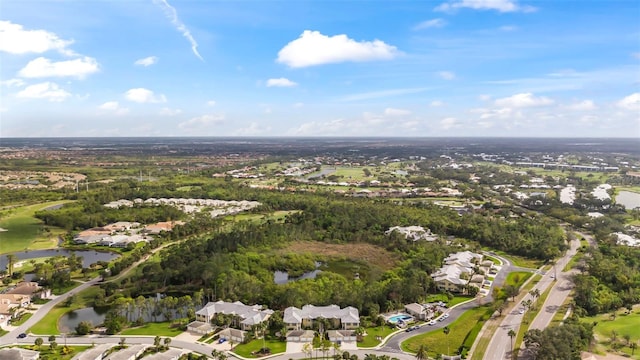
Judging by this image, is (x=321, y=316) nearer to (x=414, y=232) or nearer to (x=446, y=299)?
(x=446, y=299)

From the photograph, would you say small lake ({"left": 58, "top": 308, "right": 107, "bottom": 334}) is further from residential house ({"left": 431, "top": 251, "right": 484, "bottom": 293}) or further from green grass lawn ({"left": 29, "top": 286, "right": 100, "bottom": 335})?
residential house ({"left": 431, "top": 251, "right": 484, "bottom": 293})

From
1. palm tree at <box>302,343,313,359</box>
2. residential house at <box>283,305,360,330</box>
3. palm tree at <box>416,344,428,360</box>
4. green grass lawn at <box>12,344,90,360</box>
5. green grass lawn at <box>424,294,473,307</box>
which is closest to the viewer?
palm tree at <box>416,344,428,360</box>

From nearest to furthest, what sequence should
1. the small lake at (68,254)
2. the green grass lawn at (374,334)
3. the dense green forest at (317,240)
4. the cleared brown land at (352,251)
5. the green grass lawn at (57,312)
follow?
the green grass lawn at (374,334)
the green grass lawn at (57,312)
the dense green forest at (317,240)
the cleared brown land at (352,251)
the small lake at (68,254)

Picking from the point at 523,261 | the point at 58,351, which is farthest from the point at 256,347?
the point at 523,261

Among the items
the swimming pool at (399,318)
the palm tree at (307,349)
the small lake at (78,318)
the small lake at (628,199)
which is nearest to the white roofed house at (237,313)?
the palm tree at (307,349)

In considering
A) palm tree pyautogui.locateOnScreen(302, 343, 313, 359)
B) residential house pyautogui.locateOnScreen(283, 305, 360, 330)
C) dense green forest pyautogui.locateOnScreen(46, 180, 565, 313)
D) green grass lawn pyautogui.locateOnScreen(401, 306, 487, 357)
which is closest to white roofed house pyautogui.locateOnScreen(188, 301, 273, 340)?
residential house pyautogui.locateOnScreen(283, 305, 360, 330)

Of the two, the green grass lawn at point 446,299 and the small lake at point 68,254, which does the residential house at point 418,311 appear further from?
the small lake at point 68,254
